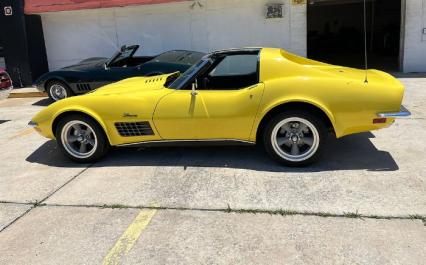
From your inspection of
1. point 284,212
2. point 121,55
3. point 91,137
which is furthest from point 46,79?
point 284,212

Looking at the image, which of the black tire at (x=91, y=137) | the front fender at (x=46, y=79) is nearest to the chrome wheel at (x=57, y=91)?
the front fender at (x=46, y=79)

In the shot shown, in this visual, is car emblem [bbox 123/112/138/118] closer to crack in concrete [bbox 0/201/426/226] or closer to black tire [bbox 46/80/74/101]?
crack in concrete [bbox 0/201/426/226]

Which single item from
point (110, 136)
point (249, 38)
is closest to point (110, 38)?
point (249, 38)

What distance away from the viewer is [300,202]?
12.7 ft

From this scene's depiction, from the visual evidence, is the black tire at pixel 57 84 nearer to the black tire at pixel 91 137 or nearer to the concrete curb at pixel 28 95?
the concrete curb at pixel 28 95

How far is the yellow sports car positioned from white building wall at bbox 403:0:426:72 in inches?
291

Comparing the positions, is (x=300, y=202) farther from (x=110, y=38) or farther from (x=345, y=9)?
(x=345, y=9)

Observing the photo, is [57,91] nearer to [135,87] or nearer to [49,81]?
[49,81]

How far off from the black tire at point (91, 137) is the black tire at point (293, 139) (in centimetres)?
195

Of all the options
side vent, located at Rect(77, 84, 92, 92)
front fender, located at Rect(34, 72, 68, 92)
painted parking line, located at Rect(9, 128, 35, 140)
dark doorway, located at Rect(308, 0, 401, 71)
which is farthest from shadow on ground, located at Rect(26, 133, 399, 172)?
dark doorway, located at Rect(308, 0, 401, 71)

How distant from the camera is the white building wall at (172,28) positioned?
12164 millimetres

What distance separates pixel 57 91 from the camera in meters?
9.33

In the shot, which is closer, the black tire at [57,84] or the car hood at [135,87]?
the car hood at [135,87]

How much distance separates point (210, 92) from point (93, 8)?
8680 millimetres
